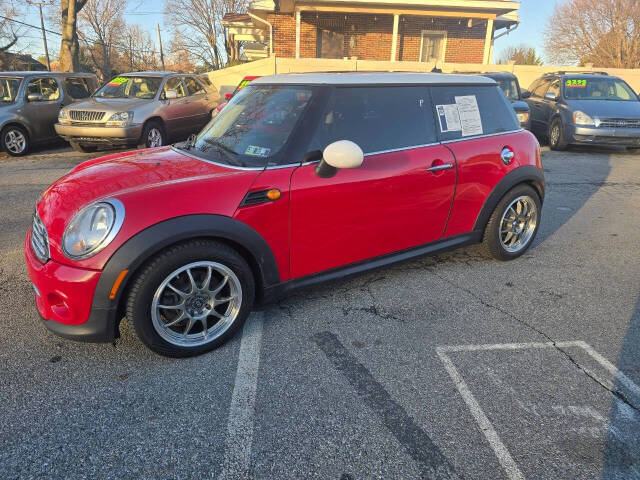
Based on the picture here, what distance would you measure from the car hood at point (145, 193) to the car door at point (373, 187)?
429 mm

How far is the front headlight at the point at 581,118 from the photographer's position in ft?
33.0

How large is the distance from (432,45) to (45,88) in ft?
54.1

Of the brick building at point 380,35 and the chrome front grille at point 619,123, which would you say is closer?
the chrome front grille at point 619,123

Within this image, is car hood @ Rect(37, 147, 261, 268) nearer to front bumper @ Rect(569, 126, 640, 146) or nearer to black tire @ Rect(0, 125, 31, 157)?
black tire @ Rect(0, 125, 31, 157)

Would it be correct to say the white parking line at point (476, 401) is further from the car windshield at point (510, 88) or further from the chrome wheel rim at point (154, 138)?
the car windshield at point (510, 88)

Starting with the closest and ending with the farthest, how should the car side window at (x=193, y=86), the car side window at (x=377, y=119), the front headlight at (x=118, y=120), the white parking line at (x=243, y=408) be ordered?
the white parking line at (x=243, y=408)
the car side window at (x=377, y=119)
the front headlight at (x=118, y=120)
the car side window at (x=193, y=86)

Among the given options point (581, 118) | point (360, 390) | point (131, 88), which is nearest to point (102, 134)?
point (131, 88)

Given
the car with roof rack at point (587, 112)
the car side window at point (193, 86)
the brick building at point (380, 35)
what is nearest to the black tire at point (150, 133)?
the car side window at point (193, 86)

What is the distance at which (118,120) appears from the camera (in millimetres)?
9016

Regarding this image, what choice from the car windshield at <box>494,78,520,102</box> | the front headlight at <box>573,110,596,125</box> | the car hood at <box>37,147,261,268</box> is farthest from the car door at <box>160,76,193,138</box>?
the front headlight at <box>573,110,596,125</box>

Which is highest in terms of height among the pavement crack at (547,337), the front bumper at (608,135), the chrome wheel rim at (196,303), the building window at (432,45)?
the building window at (432,45)

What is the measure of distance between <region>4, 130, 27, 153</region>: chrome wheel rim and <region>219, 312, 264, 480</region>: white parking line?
349 inches

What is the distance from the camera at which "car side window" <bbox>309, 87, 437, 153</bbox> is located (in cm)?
313

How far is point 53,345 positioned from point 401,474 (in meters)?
2.20
